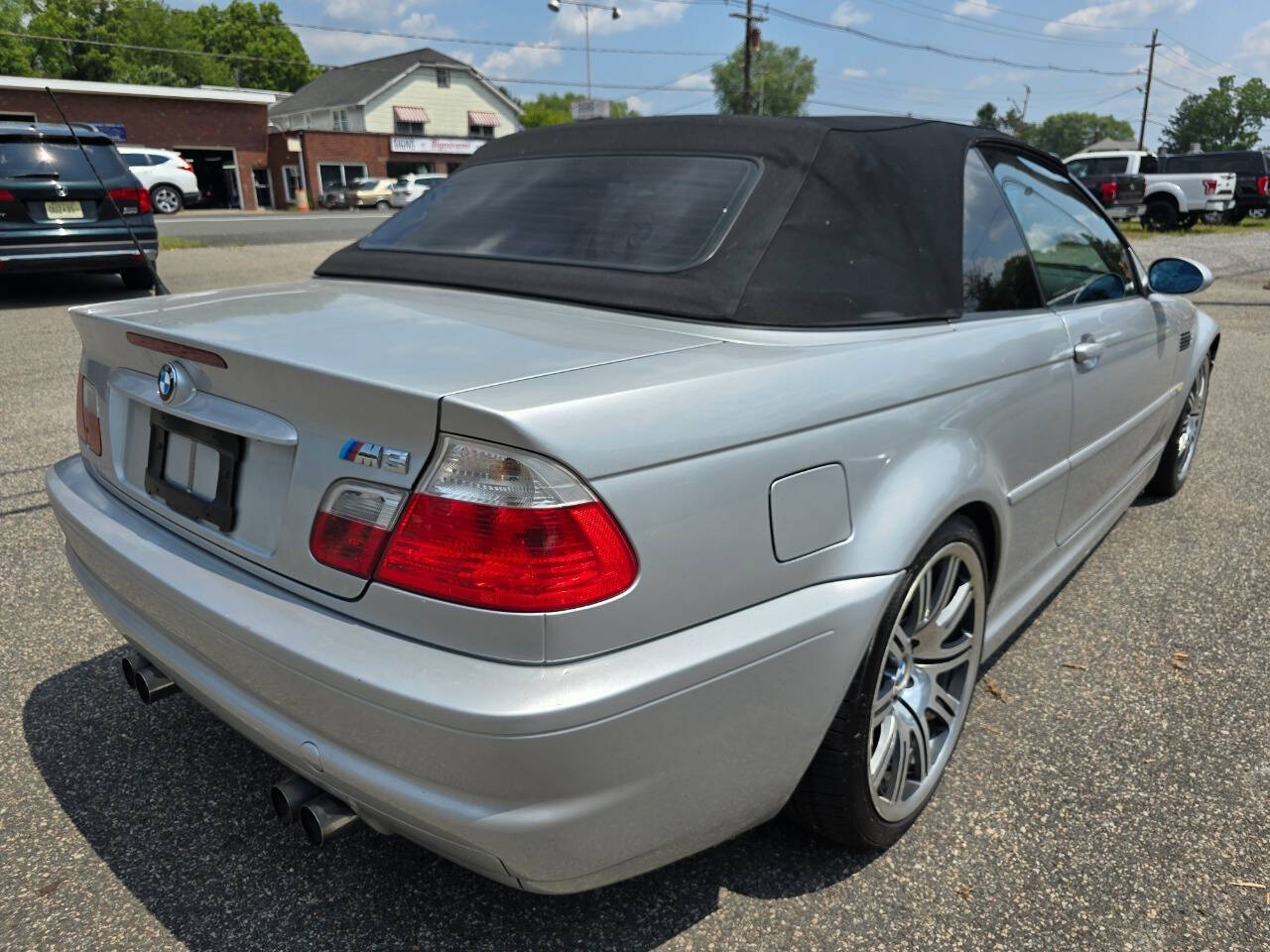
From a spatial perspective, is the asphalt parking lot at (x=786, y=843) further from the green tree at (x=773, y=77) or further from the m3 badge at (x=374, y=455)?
the green tree at (x=773, y=77)

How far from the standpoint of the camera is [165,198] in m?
31.4

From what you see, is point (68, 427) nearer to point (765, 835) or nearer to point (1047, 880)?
point (765, 835)

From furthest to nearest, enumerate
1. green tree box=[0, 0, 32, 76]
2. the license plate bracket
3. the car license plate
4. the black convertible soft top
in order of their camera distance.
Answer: green tree box=[0, 0, 32, 76] → the car license plate → the black convertible soft top → the license plate bracket

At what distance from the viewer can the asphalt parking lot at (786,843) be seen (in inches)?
78.3

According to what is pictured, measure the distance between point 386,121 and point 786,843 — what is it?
5921cm

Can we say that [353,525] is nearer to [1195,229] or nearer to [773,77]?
[1195,229]

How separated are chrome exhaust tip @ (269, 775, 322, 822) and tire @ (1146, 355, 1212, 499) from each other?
3943 mm

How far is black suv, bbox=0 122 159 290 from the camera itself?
8984 mm

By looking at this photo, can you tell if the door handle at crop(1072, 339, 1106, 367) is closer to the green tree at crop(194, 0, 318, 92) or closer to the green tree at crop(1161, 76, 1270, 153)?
the green tree at crop(194, 0, 318, 92)

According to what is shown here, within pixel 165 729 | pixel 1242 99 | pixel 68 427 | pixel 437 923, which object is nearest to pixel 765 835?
pixel 437 923

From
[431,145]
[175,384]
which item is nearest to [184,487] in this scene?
[175,384]

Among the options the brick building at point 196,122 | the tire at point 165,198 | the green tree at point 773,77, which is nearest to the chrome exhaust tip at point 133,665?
the tire at point 165,198

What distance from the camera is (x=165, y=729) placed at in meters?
2.66

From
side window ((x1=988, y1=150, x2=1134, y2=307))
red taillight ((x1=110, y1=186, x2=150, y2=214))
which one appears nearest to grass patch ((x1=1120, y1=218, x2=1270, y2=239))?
red taillight ((x1=110, y1=186, x2=150, y2=214))
